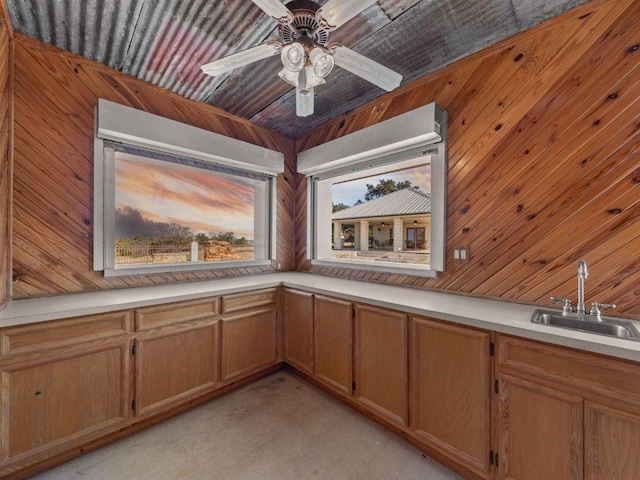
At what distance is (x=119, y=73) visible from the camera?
2.24 meters

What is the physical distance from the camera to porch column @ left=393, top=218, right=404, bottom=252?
272cm

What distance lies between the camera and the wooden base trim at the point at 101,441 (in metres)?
1.53

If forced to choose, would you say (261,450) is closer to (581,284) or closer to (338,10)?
(581,284)

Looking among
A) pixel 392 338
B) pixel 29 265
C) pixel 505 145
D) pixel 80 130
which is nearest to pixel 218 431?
pixel 392 338

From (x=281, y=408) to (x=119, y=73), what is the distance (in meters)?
3.09

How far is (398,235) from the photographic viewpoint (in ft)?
9.04

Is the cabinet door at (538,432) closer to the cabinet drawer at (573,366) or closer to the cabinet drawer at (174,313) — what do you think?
the cabinet drawer at (573,366)

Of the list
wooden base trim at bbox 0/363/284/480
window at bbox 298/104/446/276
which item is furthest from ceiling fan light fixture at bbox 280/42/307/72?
wooden base trim at bbox 0/363/284/480

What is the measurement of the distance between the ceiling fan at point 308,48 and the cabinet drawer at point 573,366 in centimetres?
166

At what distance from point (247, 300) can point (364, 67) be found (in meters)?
2.05

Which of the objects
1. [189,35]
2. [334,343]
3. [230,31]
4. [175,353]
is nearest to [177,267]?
[175,353]

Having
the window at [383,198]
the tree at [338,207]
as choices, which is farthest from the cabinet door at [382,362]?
the tree at [338,207]

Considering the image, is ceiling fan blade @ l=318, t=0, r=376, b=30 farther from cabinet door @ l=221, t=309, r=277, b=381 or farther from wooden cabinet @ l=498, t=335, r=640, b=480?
cabinet door @ l=221, t=309, r=277, b=381

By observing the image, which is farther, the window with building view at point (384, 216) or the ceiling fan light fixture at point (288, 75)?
the window with building view at point (384, 216)
